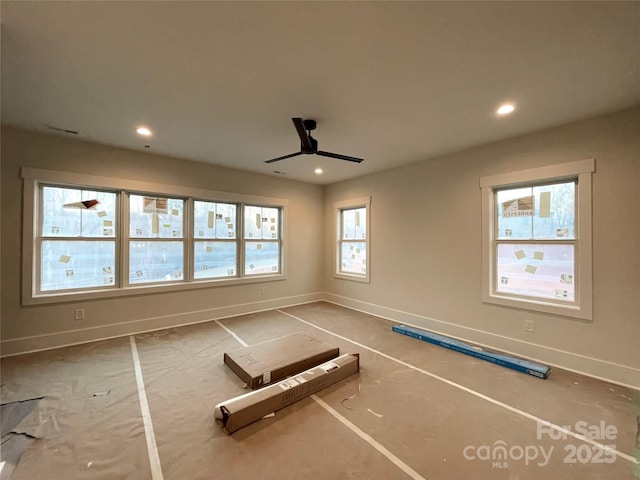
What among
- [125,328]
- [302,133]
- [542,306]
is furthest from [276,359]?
[542,306]

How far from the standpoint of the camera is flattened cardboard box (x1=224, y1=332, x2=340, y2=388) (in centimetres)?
251

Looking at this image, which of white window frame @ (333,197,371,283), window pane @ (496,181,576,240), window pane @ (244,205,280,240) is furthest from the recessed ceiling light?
window pane @ (244,205,280,240)

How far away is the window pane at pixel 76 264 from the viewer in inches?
137

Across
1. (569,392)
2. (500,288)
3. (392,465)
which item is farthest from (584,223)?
(392,465)

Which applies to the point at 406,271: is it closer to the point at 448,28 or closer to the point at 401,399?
the point at 401,399

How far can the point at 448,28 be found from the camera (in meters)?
1.64

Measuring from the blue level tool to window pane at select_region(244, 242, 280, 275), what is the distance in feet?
9.13

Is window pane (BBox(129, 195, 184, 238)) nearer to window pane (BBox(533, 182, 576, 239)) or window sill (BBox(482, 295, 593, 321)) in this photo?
window sill (BBox(482, 295, 593, 321))

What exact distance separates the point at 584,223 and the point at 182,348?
16.5 ft

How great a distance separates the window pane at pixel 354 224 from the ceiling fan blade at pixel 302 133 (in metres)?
2.75

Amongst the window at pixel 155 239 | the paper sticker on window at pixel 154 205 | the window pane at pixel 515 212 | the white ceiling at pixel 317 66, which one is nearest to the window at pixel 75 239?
the window at pixel 155 239

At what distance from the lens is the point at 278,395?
2.16m

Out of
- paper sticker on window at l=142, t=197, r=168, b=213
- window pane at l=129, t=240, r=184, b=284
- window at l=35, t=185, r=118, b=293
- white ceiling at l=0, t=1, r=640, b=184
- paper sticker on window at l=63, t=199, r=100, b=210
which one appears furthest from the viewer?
paper sticker on window at l=142, t=197, r=168, b=213

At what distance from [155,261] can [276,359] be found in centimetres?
285
